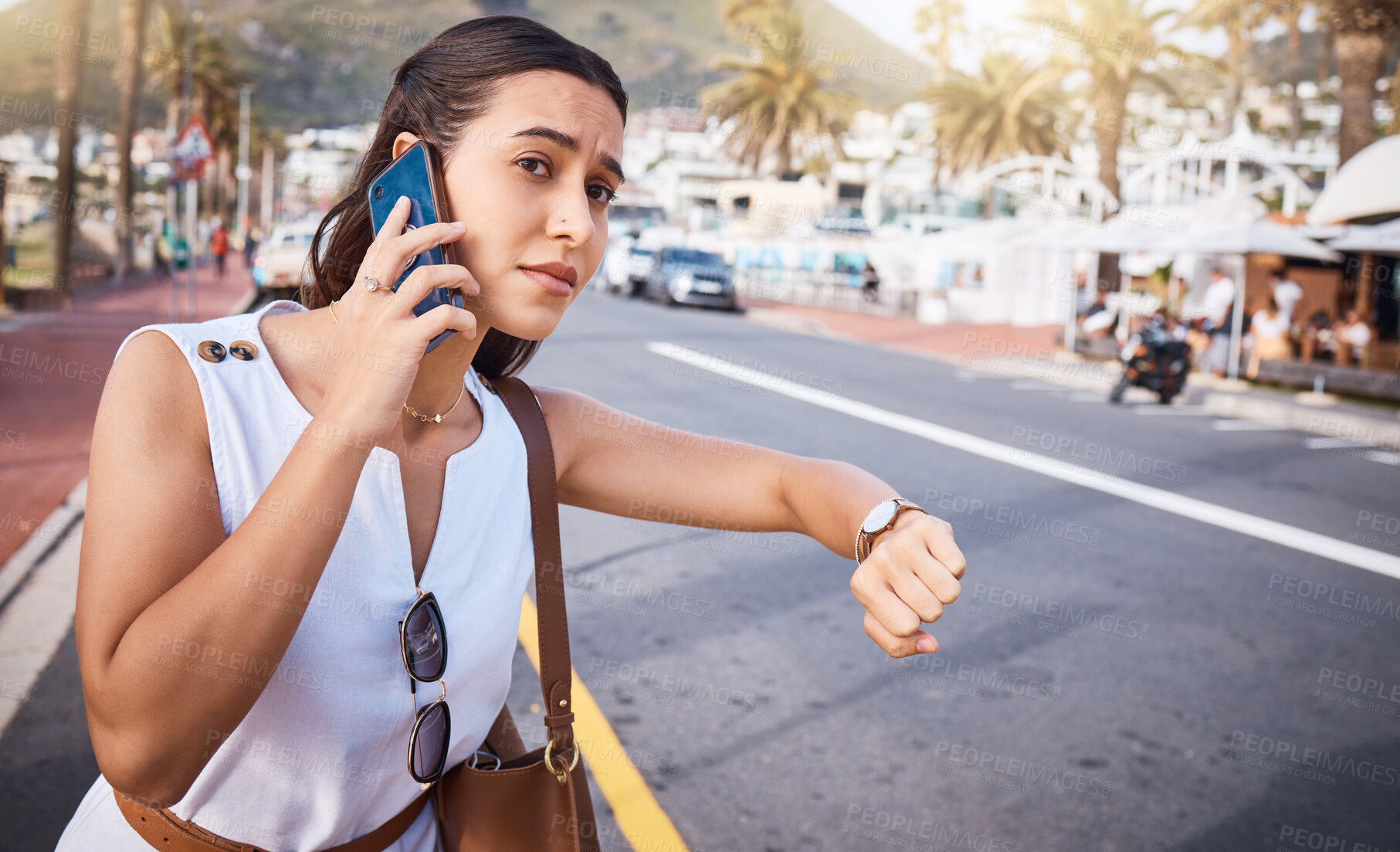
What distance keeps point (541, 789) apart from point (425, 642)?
12.1 inches

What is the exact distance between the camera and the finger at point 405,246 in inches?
50.8

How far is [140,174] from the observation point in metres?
118

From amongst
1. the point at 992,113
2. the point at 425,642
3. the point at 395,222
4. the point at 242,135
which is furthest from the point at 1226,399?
the point at 242,135

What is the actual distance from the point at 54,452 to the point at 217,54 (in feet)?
202

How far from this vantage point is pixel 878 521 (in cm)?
157

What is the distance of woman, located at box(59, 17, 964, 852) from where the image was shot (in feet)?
3.99

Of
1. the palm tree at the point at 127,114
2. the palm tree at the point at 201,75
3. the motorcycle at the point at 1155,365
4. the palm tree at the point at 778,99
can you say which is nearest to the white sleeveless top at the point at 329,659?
the motorcycle at the point at 1155,365

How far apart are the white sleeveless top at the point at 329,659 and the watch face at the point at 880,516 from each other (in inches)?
22.6

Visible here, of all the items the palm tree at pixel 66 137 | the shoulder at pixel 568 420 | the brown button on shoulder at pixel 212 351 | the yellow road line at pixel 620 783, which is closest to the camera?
the brown button on shoulder at pixel 212 351

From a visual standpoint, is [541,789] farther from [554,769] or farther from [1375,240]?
[1375,240]

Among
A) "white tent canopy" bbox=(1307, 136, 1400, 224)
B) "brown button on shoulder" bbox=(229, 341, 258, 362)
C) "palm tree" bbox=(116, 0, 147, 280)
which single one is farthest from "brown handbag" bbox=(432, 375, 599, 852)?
"palm tree" bbox=(116, 0, 147, 280)

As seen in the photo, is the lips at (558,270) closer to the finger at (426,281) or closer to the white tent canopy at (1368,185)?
the finger at (426,281)

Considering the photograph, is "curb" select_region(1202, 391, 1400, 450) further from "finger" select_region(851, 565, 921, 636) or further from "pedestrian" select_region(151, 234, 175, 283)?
"pedestrian" select_region(151, 234, 175, 283)

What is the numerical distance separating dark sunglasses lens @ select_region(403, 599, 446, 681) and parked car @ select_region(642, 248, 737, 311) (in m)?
29.0
